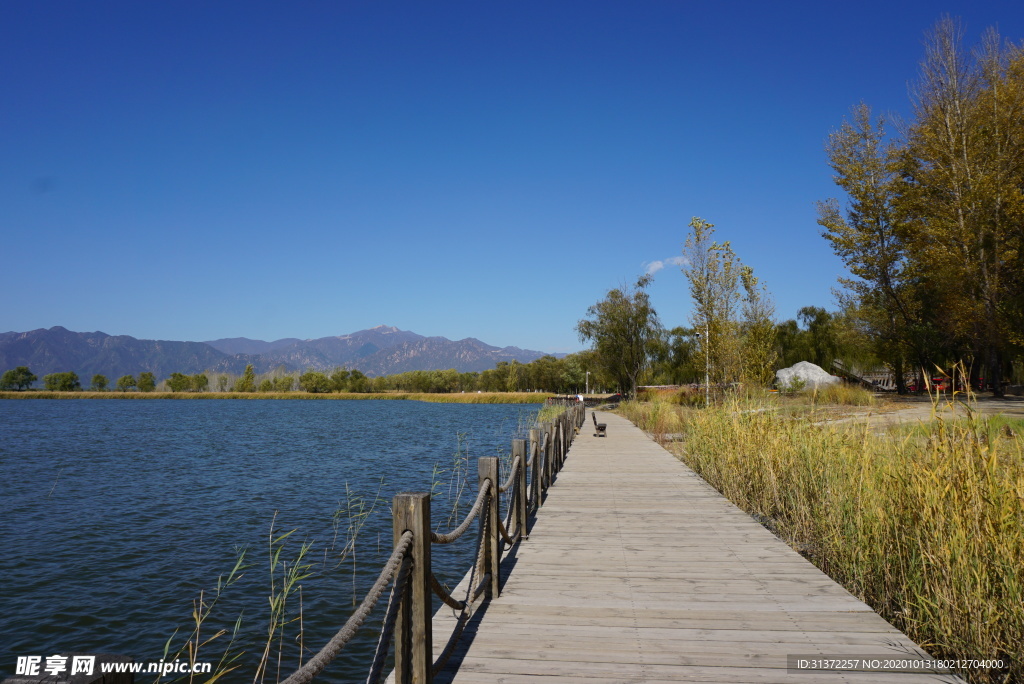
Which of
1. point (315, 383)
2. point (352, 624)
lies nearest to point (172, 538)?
point (352, 624)

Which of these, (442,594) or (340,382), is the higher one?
(340,382)

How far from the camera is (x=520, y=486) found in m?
6.69

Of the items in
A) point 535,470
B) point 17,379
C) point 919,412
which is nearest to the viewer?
point 535,470

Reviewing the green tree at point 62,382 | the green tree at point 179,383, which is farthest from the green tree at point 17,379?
the green tree at point 179,383

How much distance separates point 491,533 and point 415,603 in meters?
1.91

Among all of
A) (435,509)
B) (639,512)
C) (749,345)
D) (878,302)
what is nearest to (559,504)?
(639,512)

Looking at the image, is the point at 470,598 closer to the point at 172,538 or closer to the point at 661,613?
Answer: the point at 661,613

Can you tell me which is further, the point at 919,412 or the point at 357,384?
the point at 357,384

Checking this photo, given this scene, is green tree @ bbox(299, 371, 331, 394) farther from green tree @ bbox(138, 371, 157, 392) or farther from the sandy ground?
the sandy ground

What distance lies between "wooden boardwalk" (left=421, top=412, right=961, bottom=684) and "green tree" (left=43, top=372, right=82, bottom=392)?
148m

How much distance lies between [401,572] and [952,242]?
2965 centimetres

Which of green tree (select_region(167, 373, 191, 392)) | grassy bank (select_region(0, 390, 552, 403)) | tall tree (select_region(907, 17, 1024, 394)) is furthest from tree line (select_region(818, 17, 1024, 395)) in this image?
green tree (select_region(167, 373, 191, 392))

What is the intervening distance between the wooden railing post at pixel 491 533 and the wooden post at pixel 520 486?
1.31 meters

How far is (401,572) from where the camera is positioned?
9.71 ft
